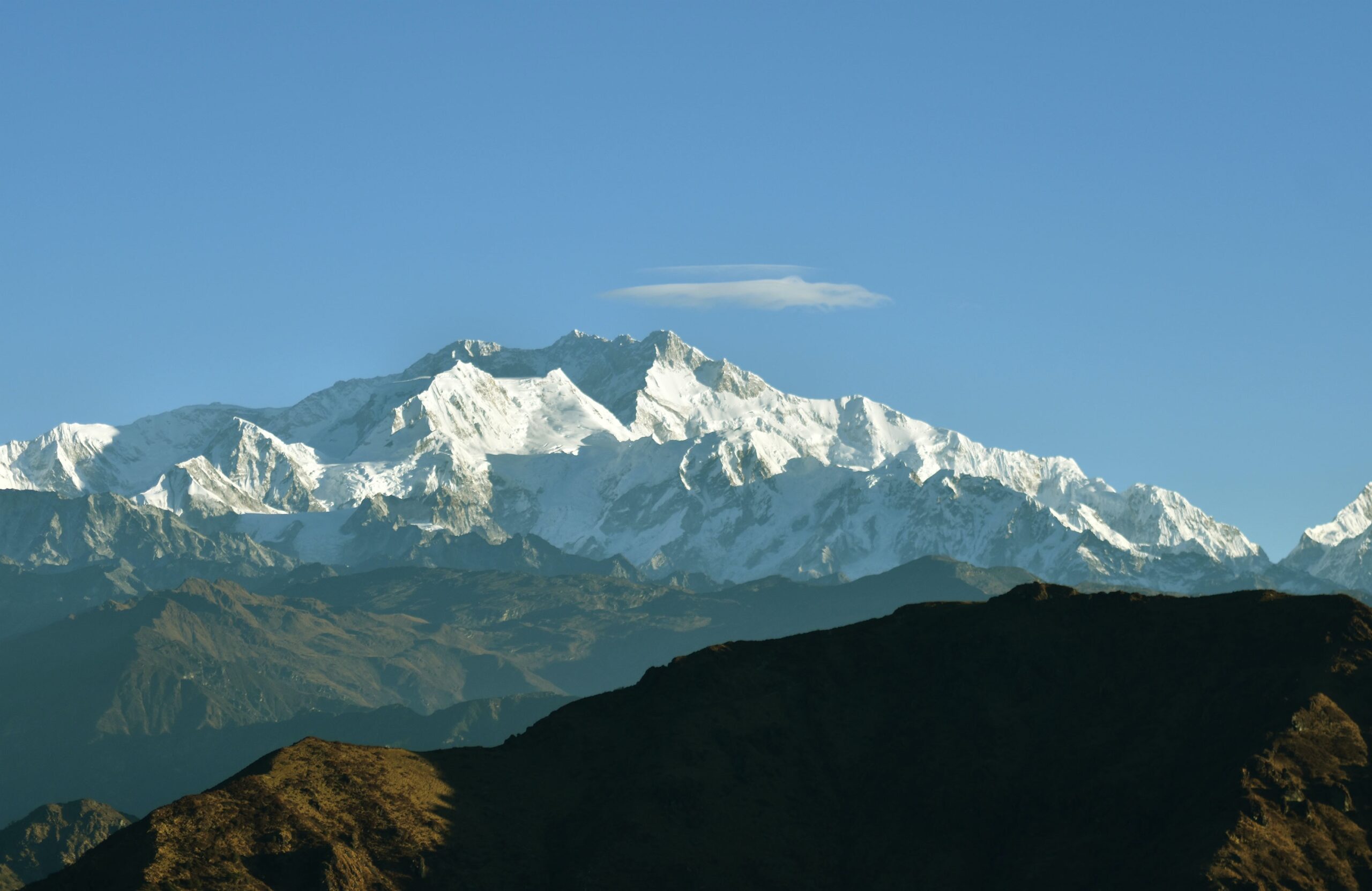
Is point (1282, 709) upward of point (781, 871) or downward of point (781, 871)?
upward

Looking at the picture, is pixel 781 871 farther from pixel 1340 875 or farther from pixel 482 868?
pixel 1340 875

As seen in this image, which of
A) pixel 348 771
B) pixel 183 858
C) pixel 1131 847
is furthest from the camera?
pixel 348 771

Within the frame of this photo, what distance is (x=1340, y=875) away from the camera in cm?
17912

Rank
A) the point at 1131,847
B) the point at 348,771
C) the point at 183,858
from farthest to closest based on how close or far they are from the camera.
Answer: the point at 348,771 < the point at 1131,847 < the point at 183,858

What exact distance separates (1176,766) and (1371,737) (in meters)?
19.5

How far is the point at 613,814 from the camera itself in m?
200

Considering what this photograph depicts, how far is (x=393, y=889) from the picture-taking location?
601 ft

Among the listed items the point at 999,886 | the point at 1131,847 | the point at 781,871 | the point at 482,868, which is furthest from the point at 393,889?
the point at 1131,847

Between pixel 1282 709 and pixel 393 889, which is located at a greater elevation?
pixel 1282 709

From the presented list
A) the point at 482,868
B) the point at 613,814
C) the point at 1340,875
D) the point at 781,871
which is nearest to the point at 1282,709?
the point at 1340,875

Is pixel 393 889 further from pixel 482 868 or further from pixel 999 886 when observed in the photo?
pixel 999 886

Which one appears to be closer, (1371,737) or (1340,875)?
(1340,875)

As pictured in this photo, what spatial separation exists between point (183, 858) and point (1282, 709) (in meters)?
108

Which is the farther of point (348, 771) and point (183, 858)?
point (348, 771)
